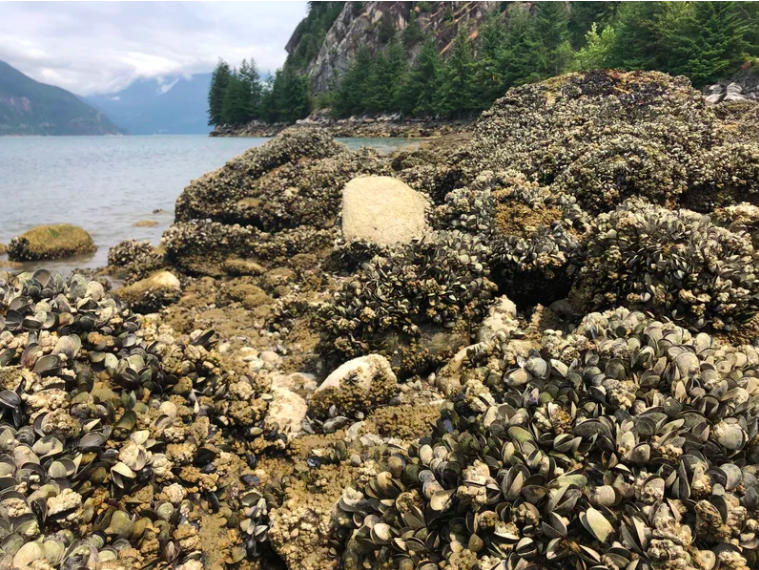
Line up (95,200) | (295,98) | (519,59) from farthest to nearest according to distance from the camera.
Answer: (295,98)
(519,59)
(95,200)

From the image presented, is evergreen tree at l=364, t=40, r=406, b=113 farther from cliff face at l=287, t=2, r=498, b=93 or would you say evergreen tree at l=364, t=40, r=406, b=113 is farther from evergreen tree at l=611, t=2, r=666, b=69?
evergreen tree at l=611, t=2, r=666, b=69

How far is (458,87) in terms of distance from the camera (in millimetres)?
65750

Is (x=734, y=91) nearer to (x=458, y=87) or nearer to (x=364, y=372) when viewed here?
(x=364, y=372)

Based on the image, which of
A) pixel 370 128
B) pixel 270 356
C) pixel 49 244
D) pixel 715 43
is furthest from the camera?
pixel 370 128

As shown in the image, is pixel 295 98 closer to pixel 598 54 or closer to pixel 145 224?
pixel 598 54

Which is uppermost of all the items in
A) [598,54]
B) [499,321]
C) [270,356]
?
[598,54]

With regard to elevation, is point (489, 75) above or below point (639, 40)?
above

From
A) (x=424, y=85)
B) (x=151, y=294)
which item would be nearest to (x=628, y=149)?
(x=151, y=294)

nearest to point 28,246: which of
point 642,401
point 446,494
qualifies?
point 446,494

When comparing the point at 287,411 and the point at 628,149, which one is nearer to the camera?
the point at 287,411

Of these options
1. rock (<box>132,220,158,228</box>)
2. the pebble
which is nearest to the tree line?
rock (<box>132,220,158,228</box>)

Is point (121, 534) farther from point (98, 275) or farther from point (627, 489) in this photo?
point (98, 275)

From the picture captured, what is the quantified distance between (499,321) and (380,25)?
126 metres

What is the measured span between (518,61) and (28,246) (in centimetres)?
6034
